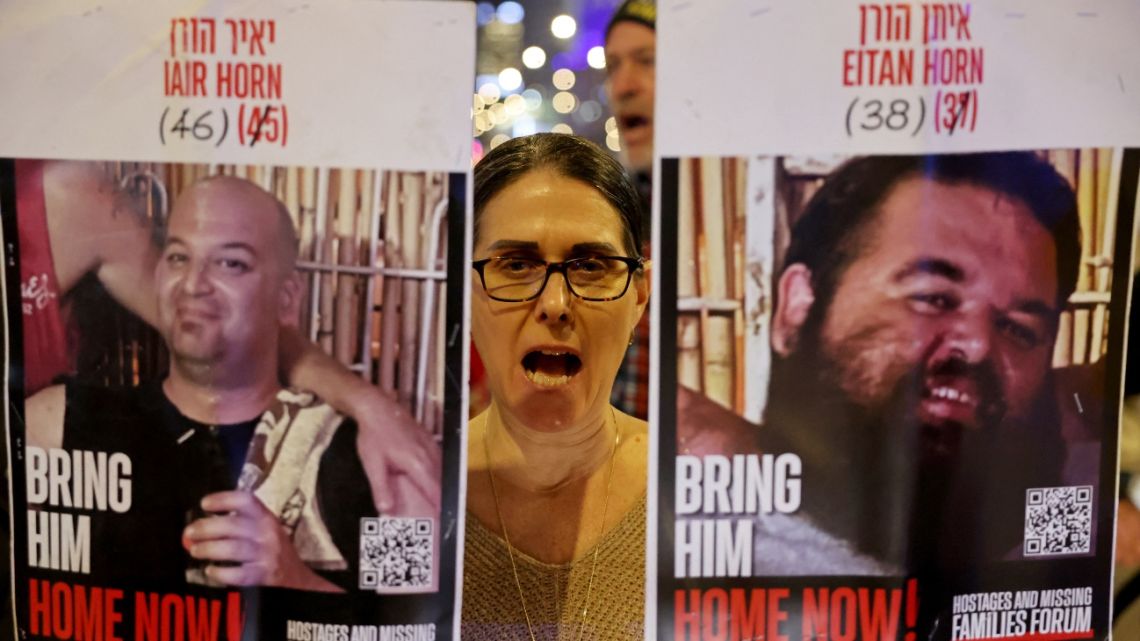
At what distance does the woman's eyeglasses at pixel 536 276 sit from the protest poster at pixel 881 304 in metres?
0.18

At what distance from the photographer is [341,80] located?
1019 mm

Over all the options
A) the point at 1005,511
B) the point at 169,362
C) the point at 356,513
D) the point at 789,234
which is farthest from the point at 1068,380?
the point at 169,362

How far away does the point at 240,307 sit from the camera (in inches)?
40.6

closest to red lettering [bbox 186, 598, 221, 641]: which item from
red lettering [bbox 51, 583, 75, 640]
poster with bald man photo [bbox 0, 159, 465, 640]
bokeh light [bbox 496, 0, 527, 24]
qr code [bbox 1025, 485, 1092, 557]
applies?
poster with bald man photo [bbox 0, 159, 465, 640]

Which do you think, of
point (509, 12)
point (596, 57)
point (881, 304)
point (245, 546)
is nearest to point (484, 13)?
point (509, 12)

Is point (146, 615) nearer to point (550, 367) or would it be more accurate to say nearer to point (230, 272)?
point (230, 272)

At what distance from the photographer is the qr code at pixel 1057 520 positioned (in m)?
1.09

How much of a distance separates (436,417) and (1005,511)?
2.06ft

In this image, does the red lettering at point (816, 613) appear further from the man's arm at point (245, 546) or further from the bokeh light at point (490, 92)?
the bokeh light at point (490, 92)

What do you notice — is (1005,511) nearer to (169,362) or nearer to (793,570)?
(793,570)

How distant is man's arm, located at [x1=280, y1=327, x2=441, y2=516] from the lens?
1.03 meters

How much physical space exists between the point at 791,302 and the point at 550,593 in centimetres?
47

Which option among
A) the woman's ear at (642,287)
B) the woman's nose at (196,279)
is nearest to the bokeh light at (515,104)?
the woman's ear at (642,287)

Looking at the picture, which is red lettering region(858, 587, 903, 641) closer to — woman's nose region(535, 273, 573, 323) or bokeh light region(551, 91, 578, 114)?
woman's nose region(535, 273, 573, 323)
